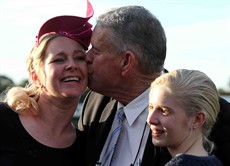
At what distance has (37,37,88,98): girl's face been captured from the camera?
3.45m

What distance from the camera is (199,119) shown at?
2.73 meters

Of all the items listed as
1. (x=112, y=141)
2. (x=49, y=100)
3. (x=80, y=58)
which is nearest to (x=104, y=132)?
(x=112, y=141)

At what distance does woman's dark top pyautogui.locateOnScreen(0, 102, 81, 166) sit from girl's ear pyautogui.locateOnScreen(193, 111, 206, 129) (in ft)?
3.78

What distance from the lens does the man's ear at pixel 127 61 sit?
3.56 m

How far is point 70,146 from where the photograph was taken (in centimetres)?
366

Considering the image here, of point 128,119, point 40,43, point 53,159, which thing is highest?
point 40,43

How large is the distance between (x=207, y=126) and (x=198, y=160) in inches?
9.6

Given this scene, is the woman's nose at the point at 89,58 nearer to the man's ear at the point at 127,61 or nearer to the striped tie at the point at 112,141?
the man's ear at the point at 127,61

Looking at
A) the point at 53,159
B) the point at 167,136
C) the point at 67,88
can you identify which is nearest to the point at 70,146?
the point at 53,159

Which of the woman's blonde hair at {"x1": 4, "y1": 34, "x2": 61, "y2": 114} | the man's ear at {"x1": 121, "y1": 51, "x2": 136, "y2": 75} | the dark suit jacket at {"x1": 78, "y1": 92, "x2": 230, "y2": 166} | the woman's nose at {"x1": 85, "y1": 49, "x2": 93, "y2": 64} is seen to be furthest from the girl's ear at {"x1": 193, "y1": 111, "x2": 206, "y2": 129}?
the woman's blonde hair at {"x1": 4, "y1": 34, "x2": 61, "y2": 114}

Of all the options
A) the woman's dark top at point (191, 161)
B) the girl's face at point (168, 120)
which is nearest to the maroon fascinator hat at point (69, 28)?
the girl's face at point (168, 120)

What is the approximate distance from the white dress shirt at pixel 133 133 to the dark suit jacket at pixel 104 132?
0.46 feet

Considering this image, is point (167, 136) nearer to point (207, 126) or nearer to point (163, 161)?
point (207, 126)

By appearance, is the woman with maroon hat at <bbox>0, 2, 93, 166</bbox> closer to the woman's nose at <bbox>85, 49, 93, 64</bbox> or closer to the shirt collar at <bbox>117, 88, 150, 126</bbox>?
the woman's nose at <bbox>85, 49, 93, 64</bbox>
